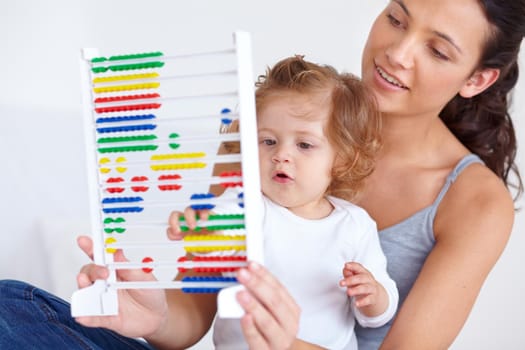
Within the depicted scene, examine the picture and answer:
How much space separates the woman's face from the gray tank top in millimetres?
249

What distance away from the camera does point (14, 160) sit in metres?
A: 2.38

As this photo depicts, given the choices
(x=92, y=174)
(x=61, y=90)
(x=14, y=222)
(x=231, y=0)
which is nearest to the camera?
(x=92, y=174)

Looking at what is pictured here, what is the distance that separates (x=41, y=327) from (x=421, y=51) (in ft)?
3.39

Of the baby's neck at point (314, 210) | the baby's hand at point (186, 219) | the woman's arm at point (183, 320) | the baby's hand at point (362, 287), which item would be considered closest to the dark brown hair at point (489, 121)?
the baby's neck at point (314, 210)

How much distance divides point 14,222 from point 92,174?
110cm

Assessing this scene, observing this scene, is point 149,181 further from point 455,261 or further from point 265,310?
point 455,261

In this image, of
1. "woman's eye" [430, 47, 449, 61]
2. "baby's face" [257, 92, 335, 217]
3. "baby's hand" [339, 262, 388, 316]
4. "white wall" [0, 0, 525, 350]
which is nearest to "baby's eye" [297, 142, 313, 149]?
"baby's face" [257, 92, 335, 217]

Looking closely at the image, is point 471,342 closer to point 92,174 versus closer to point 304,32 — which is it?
point 304,32

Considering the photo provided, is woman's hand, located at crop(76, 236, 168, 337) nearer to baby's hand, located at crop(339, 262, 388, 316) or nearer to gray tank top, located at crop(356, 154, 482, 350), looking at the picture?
baby's hand, located at crop(339, 262, 388, 316)

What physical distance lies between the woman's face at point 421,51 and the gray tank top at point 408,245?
25 centimetres

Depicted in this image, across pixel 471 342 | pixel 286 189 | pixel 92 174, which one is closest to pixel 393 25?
pixel 286 189

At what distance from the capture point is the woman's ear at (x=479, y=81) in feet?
6.16

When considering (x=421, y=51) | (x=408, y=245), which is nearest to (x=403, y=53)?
(x=421, y=51)

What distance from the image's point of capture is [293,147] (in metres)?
1.55
